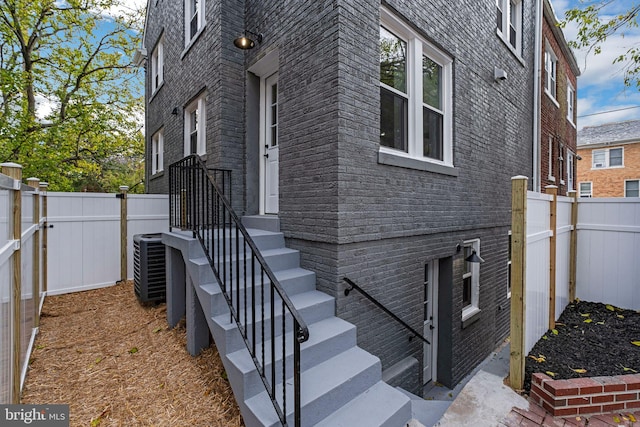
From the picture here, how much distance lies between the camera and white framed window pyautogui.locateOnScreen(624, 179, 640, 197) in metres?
18.4

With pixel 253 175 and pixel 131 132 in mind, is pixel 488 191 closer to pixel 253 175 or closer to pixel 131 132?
pixel 253 175

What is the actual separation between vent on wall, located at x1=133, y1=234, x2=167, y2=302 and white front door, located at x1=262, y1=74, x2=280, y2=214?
2146 mm

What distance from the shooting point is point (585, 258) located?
5027 mm

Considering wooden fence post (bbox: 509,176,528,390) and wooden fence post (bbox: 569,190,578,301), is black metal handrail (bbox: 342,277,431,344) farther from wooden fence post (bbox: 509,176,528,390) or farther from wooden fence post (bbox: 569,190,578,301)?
wooden fence post (bbox: 569,190,578,301)

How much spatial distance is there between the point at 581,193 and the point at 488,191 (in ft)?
64.3

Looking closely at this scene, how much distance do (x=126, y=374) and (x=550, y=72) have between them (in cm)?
1320

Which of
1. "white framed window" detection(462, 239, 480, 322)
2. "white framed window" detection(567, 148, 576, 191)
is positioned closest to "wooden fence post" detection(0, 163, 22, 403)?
"white framed window" detection(462, 239, 480, 322)

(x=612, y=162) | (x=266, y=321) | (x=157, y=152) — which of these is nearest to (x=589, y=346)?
(x=266, y=321)

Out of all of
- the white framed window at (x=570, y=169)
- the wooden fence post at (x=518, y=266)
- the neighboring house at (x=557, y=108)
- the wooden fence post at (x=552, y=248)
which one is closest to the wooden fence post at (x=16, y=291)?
the wooden fence post at (x=518, y=266)

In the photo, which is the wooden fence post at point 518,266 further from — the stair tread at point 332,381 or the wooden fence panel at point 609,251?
the wooden fence panel at point 609,251

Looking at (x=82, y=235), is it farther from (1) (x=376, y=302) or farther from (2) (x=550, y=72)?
(2) (x=550, y=72)

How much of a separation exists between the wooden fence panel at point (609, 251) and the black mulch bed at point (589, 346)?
30cm

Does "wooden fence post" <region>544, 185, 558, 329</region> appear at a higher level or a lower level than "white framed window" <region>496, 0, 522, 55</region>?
lower

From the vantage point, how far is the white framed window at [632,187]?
60.4 feet
